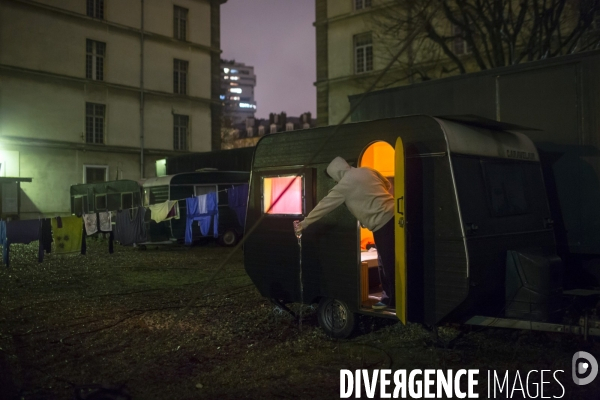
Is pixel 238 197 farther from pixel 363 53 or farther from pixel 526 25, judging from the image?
pixel 363 53

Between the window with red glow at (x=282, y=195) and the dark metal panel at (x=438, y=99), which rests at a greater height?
the dark metal panel at (x=438, y=99)

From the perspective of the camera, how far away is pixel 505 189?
21.1 ft

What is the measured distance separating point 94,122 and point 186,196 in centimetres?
1480

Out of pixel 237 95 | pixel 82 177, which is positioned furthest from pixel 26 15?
pixel 237 95

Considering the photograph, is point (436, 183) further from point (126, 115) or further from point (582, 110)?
point (126, 115)

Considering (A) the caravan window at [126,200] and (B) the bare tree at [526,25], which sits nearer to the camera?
(B) the bare tree at [526,25]

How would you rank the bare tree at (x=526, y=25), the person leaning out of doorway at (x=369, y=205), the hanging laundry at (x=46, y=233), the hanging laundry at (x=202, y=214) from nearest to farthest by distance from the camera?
the person leaning out of doorway at (x=369, y=205)
the hanging laundry at (x=46, y=233)
the bare tree at (x=526, y=25)
the hanging laundry at (x=202, y=214)

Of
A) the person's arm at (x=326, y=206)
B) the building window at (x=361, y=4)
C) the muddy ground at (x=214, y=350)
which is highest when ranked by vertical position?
the building window at (x=361, y=4)

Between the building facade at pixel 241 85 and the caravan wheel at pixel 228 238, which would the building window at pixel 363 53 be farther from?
the building facade at pixel 241 85

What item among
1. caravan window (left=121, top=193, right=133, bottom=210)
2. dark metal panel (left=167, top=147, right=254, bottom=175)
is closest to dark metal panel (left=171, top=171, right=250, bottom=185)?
caravan window (left=121, top=193, right=133, bottom=210)

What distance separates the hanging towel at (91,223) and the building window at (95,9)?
60.8 feet

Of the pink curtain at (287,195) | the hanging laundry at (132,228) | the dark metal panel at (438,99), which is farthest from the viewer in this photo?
the hanging laundry at (132,228)

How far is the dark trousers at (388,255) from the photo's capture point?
654cm

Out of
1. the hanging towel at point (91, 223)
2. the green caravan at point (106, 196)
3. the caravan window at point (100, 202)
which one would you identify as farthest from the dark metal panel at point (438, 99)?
the caravan window at point (100, 202)
